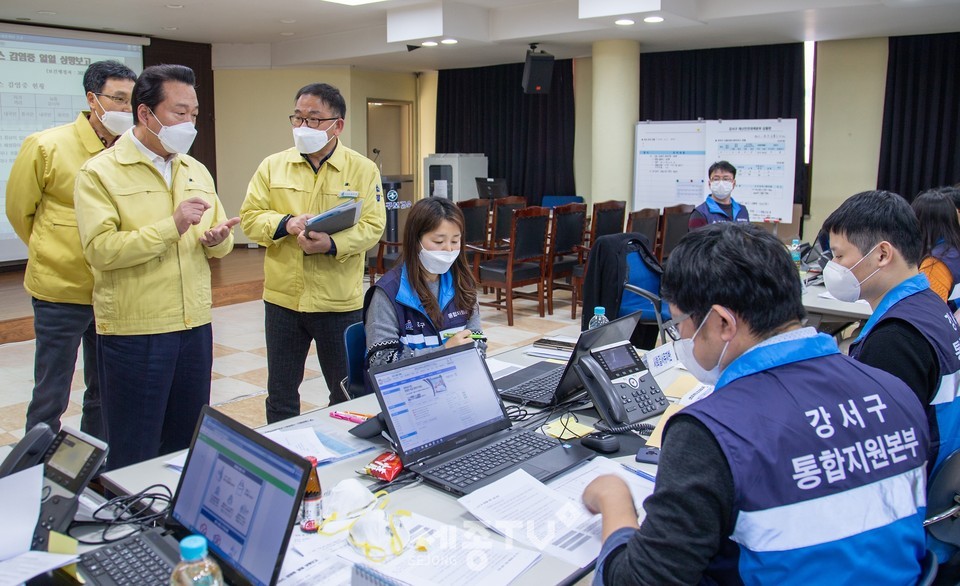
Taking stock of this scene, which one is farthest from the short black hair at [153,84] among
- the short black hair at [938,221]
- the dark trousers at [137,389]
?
the short black hair at [938,221]

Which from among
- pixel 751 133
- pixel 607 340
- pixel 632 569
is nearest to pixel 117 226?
pixel 607 340

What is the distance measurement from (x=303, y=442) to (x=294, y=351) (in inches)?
43.1

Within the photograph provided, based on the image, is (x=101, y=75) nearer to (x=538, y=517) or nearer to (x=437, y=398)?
(x=437, y=398)

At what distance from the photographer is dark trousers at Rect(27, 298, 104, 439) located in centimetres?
288

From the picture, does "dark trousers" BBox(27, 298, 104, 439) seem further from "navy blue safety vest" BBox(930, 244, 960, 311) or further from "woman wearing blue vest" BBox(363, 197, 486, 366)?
"navy blue safety vest" BBox(930, 244, 960, 311)

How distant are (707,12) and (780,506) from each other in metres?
6.01

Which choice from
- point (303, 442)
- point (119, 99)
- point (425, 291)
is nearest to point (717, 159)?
point (425, 291)

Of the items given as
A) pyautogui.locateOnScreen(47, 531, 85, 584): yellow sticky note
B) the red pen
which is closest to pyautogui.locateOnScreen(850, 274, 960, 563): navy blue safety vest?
the red pen

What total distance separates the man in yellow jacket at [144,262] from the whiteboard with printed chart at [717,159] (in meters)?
6.14

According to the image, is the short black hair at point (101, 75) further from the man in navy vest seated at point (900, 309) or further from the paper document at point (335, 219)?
the man in navy vest seated at point (900, 309)

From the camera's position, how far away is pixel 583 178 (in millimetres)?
9367

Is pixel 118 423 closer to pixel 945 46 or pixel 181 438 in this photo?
pixel 181 438

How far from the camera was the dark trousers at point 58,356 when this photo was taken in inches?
113

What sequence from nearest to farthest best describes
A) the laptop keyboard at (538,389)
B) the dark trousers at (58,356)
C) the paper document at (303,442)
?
the paper document at (303,442) < the laptop keyboard at (538,389) < the dark trousers at (58,356)
